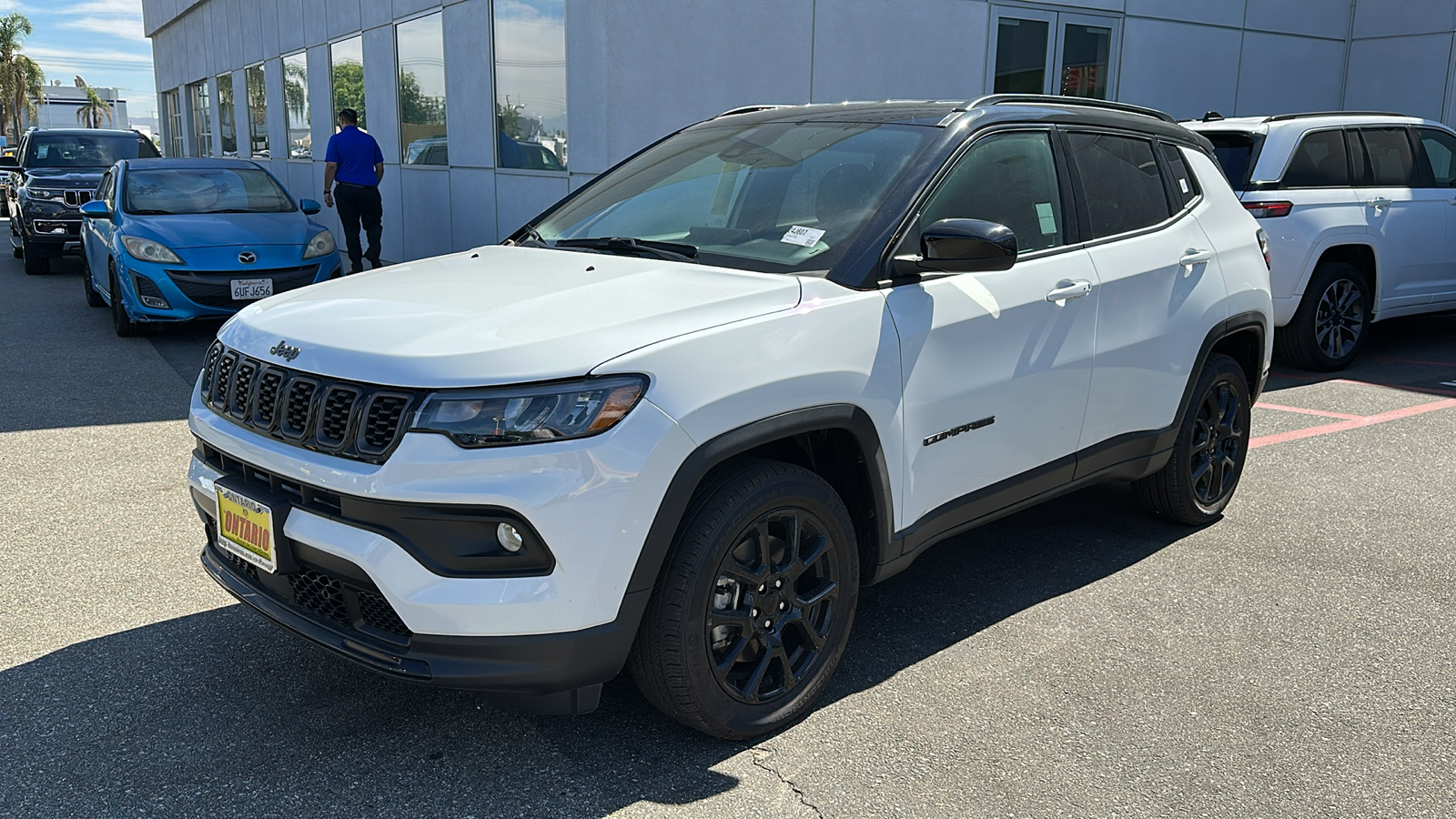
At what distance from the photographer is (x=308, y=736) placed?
123 inches

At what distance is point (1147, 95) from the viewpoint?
13758 millimetres

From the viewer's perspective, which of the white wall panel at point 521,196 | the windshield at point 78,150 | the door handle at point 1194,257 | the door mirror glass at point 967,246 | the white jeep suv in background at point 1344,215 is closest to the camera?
the door mirror glass at point 967,246

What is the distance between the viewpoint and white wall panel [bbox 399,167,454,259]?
13531 millimetres

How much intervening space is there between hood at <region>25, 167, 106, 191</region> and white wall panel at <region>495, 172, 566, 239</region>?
6148mm

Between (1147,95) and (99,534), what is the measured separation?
1254 cm

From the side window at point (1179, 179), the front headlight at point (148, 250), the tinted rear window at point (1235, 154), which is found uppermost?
the tinted rear window at point (1235, 154)

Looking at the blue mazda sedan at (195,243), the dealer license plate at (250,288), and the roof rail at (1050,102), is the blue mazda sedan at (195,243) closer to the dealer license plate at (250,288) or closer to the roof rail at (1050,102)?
the dealer license plate at (250,288)

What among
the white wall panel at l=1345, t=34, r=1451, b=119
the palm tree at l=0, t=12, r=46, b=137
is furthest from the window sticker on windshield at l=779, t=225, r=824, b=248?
the palm tree at l=0, t=12, r=46, b=137

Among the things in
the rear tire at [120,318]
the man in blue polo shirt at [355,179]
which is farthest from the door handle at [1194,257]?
the man in blue polo shirt at [355,179]

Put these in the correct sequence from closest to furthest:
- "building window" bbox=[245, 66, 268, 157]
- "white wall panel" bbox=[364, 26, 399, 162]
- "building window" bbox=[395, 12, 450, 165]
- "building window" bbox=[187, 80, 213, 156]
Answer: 1. "building window" bbox=[395, 12, 450, 165]
2. "white wall panel" bbox=[364, 26, 399, 162]
3. "building window" bbox=[245, 66, 268, 157]
4. "building window" bbox=[187, 80, 213, 156]

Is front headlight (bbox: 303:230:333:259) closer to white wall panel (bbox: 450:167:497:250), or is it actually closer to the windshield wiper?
white wall panel (bbox: 450:167:497:250)

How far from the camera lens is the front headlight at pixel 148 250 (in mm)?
9094

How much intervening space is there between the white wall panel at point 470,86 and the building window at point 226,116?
41.7 feet

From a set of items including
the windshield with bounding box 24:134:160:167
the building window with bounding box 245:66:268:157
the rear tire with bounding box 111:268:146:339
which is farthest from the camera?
the building window with bounding box 245:66:268:157
